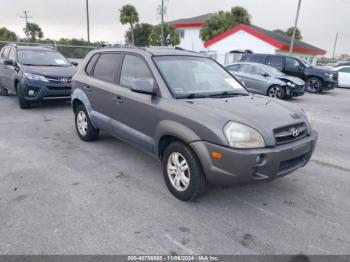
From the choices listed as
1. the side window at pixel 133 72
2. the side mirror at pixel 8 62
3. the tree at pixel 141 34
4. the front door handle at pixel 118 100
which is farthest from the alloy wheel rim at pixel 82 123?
the tree at pixel 141 34

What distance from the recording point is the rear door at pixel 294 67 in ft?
46.1

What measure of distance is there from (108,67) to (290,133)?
9.68ft

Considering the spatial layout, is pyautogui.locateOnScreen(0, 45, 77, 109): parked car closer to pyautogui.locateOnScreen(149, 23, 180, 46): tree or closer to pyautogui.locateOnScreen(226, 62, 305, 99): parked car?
pyautogui.locateOnScreen(226, 62, 305, 99): parked car

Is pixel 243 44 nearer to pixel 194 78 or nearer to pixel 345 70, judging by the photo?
pixel 345 70

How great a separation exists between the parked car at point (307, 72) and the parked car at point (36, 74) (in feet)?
32.5

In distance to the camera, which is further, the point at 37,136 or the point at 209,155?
the point at 37,136

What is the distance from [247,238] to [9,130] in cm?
552

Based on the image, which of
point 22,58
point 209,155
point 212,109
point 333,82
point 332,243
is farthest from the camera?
point 333,82

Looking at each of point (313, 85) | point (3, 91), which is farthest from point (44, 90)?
point (313, 85)

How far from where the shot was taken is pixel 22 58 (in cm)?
837

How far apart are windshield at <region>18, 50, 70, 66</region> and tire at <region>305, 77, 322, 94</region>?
11289 millimetres

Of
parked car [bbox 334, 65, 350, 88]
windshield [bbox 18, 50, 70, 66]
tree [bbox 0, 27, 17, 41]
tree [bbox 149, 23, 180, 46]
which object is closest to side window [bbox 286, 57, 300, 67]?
parked car [bbox 334, 65, 350, 88]

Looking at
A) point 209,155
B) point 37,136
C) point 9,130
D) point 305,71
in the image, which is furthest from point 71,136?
point 305,71

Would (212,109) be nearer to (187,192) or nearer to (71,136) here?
(187,192)
